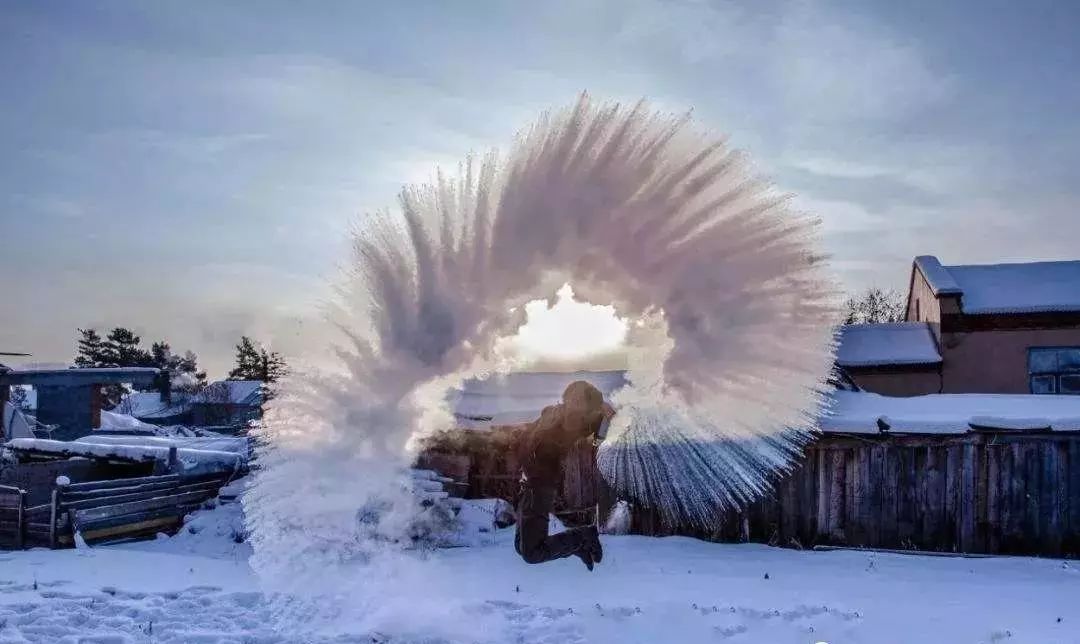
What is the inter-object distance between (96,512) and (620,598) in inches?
417

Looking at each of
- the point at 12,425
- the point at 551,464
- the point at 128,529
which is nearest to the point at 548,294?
the point at 551,464

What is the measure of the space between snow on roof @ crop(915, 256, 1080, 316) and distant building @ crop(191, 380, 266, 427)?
50.2 metres

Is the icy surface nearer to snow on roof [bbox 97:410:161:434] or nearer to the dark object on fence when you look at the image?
the dark object on fence

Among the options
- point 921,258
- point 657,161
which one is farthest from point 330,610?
point 921,258

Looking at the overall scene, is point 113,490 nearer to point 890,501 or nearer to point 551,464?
point 551,464

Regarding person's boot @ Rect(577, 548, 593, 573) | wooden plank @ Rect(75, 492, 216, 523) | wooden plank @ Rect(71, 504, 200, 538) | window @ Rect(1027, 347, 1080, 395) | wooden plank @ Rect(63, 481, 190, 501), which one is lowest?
wooden plank @ Rect(71, 504, 200, 538)

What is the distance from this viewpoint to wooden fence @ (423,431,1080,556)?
1354cm

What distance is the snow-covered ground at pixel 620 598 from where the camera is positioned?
9.05 metres

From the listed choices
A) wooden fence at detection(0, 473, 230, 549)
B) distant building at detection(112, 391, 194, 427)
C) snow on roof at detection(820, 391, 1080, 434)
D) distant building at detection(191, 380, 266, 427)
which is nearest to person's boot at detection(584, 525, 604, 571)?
snow on roof at detection(820, 391, 1080, 434)

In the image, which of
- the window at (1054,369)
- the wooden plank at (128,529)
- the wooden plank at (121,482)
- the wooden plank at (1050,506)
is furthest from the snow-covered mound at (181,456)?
the window at (1054,369)

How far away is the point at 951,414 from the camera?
1442 cm

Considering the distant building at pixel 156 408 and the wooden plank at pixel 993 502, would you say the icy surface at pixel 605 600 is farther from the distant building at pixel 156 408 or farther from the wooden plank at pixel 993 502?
the distant building at pixel 156 408

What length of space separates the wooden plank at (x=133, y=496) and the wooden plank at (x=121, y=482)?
192mm

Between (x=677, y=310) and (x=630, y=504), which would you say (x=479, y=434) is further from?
(x=677, y=310)
